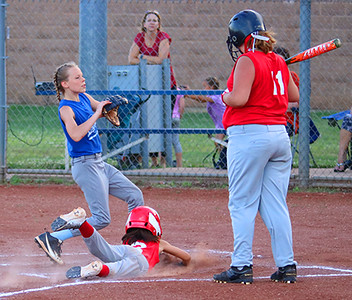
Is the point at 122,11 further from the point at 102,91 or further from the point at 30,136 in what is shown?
the point at 102,91

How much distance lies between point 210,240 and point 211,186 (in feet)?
10.8

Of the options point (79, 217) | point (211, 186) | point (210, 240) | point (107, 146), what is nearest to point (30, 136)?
point (107, 146)

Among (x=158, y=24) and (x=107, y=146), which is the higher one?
(x=158, y=24)

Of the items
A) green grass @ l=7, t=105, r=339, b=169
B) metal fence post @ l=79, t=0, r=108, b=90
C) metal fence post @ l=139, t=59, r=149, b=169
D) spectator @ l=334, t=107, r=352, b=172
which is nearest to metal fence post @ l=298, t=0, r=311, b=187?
spectator @ l=334, t=107, r=352, b=172

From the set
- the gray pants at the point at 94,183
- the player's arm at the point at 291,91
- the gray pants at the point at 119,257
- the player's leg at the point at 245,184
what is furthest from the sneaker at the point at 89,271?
the player's arm at the point at 291,91

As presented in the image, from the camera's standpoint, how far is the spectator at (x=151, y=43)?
10.2 m

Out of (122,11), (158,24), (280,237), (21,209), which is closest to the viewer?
(280,237)

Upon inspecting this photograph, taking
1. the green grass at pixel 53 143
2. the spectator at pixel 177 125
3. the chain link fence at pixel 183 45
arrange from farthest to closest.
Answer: the chain link fence at pixel 183 45, the green grass at pixel 53 143, the spectator at pixel 177 125

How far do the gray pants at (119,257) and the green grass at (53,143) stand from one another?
5.60m

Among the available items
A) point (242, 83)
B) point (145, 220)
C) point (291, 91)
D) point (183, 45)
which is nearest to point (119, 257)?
point (145, 220)

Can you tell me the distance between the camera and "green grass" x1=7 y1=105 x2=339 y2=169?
11.3 m

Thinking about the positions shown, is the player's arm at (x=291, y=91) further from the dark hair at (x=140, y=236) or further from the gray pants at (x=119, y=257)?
the gray pants at (x=119, y=257)

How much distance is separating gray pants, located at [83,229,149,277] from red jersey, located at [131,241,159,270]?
0.08m

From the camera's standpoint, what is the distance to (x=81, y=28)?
32.7 ft
